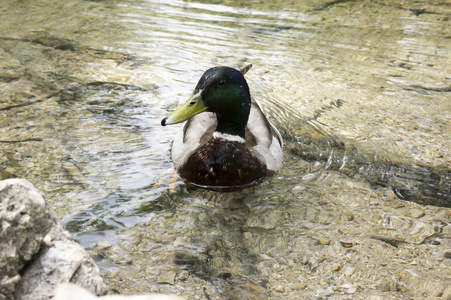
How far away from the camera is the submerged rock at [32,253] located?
1.89 metres

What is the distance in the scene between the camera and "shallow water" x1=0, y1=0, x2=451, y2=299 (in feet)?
9.61

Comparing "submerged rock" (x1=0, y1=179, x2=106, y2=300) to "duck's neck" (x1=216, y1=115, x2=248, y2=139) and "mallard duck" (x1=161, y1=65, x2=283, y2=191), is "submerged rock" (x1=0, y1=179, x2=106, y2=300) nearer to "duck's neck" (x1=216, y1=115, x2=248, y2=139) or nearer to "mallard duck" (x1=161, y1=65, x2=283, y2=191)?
"mallard duck" (x1=161, y1=65, x2=283, y2=191)

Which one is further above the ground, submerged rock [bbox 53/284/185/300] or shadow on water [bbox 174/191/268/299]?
submerged rock [bbox 53/284/185/300]

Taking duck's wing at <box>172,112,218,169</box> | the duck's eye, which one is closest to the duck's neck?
duck's wing at <box>172,112,218,169</box>

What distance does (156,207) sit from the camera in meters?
3.48

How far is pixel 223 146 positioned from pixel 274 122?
1315 millimetres

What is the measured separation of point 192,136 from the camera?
418 centimetres

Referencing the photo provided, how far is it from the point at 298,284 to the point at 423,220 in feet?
4.02

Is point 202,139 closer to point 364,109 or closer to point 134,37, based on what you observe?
point 364,109

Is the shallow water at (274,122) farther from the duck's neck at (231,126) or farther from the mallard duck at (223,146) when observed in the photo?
the duck's neck at (231,126)

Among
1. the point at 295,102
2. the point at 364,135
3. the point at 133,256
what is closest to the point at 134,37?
the point at 295,102

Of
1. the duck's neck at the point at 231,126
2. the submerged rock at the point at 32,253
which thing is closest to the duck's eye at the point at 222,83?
the duck's neck at the point at 231,126

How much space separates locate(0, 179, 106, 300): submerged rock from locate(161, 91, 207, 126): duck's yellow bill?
1653 millimetres

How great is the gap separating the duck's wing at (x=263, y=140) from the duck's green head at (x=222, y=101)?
0.20 meters
